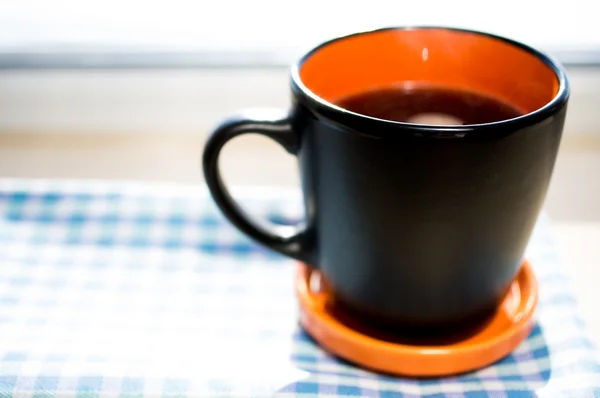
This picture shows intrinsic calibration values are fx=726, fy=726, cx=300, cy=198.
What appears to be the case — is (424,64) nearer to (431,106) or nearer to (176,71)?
(431,106)

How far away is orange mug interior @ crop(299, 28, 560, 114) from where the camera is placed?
0.36 metres

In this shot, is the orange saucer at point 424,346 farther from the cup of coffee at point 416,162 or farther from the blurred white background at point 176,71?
the blurred white background at point 176,71

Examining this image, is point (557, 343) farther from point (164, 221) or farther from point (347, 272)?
point (164, 221)

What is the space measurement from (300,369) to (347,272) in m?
0.05

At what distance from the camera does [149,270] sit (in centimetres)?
41

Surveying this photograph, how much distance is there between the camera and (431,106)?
356mm

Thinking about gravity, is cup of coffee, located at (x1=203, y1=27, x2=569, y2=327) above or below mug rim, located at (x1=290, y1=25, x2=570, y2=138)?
below

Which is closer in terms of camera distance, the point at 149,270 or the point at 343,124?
the point at 343,124

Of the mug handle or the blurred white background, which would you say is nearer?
the mug handle

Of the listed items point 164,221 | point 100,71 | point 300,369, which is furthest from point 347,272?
point 100,71

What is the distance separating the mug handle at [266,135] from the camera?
329 millimetres

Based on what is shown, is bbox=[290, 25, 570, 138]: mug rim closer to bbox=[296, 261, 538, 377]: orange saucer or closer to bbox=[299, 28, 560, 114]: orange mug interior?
bbox=[299, 28, 560, 114]: orange mug interior

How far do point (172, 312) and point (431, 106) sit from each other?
0.17 metres

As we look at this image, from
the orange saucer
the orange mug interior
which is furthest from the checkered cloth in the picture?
the orange mug interior
